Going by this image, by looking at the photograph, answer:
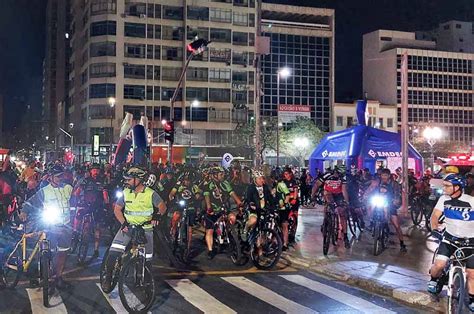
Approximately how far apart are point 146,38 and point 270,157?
23.4 metres

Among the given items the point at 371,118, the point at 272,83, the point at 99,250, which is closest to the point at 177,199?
the point at 99,250

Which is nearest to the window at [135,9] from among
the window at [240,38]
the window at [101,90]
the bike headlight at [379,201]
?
the window at [101,90]

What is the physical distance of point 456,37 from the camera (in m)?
101

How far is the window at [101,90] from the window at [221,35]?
1525 cm

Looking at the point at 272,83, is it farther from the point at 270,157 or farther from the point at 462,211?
the point at 462,211

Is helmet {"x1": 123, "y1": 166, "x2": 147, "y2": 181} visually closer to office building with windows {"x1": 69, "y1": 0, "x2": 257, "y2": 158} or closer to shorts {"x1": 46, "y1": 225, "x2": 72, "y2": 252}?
shorts {"x1": 46, "y1": 225, "x2": 72, "y2": 252}

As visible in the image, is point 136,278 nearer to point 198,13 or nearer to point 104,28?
point 104,28

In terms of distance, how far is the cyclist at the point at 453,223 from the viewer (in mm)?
6742

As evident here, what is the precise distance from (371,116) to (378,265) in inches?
2881

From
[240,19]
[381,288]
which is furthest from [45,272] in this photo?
[240,19]

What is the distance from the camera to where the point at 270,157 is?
2913 inches

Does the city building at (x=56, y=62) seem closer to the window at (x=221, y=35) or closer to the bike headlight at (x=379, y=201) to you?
the window at (x=221, y=35)

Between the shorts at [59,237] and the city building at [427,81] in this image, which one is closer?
the shorts at [59,237]

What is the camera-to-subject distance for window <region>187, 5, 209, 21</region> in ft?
231
